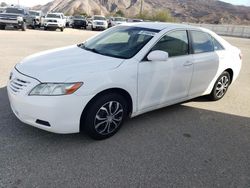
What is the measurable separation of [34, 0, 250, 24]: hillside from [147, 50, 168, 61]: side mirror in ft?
301

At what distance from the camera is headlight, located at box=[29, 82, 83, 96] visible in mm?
3240

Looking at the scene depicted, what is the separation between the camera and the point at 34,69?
355cm

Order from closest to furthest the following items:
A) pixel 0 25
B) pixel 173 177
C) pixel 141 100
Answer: pixel 173 177 → pixel 141 100 → pixel 0 25

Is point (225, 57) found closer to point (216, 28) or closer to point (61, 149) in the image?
point (61, 149)

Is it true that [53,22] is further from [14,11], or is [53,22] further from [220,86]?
[220,86]

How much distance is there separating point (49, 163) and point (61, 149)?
1.12 ft

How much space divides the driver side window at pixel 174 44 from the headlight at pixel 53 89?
1.51 metres

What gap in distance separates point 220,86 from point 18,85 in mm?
4106

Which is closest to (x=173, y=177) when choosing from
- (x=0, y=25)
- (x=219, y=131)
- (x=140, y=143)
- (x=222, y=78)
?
(x=140, y=143)

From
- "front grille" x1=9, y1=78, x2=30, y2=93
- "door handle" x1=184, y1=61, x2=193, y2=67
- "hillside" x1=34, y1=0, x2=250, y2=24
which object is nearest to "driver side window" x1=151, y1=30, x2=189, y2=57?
"door handle" x1=184, y1=61, x2=193, y2=67

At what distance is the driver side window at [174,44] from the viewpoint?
424cm

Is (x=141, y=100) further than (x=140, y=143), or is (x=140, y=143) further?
(x=141, y=100)

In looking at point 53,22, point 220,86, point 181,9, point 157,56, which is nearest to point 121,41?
point 157,56

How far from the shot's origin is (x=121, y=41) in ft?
14.8
